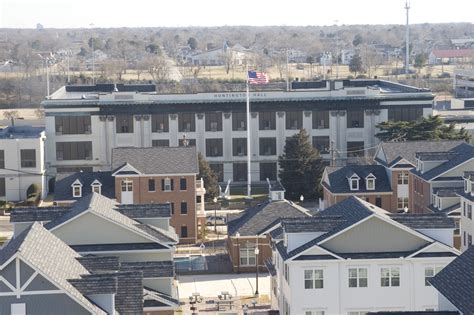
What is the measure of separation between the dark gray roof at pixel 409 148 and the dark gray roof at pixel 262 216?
10150 millimetres

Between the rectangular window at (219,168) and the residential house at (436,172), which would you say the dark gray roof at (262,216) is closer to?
the residential house at (436,172)

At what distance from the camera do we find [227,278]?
50.2 metres

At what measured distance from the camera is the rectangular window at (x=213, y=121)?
80562mm

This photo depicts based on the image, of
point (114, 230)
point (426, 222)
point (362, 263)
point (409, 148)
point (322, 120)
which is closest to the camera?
point (362, 263)

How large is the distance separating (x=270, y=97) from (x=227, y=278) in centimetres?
3222

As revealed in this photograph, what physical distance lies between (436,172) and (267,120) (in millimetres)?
27295

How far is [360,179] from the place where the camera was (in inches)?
2386

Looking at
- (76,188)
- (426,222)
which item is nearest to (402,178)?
(76,188)

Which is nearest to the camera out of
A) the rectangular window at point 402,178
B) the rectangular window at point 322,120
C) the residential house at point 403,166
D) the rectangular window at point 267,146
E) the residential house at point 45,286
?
the residential house at point 45,286

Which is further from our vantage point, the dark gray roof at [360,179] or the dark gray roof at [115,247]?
the dark gray roof at [360,179]

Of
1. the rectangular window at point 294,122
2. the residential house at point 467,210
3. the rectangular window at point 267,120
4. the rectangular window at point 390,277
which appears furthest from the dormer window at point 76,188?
the rectangular window at point 390,277

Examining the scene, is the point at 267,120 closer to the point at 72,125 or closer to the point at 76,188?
the point at 72,125

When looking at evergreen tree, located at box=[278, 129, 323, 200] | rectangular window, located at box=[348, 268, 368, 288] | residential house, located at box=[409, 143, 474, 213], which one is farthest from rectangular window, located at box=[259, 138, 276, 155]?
rectangular window, located at box=[348, 268, 368, 288]

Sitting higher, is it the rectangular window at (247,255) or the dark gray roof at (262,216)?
the dark gray roof at (262,216)
